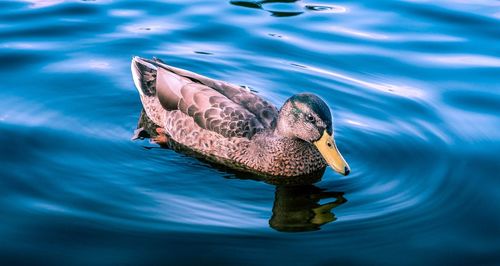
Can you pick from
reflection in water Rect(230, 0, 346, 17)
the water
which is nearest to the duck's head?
the water

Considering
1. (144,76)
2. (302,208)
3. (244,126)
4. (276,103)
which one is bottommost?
(302,208)

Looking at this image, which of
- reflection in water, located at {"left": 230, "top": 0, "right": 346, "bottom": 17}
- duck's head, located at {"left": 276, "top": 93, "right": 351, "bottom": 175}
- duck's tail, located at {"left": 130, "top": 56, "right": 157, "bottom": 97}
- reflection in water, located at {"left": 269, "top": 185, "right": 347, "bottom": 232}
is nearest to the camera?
reflection in water, located at {"left": 269, "top": 185, "right": 347, "bottom": 232}

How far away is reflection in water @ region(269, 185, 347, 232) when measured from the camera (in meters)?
6.05

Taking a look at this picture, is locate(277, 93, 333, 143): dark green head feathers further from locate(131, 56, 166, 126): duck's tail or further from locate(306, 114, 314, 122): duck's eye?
locate(131, 56, 166, 126): duck's tail

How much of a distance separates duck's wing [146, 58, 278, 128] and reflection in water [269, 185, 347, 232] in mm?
792

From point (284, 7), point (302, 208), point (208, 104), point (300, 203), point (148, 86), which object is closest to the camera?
point (302, 208)

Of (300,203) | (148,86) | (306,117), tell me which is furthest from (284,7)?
(300,203)

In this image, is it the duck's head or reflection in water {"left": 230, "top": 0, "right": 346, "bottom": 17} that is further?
reflection in water {"left": 230, "top": 0, "right": 346, "bottom": 17}

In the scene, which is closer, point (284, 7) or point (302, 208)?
point (302, 208)

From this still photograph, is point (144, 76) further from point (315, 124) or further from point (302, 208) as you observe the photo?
point (302, 208)

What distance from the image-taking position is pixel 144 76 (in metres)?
8.53

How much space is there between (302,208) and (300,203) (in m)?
Result: 0.11

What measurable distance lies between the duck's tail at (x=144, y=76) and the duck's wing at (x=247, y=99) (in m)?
0.53

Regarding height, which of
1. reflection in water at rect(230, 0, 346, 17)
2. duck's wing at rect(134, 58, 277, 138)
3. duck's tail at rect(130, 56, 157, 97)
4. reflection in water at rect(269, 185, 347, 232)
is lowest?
reflection in water at rect(269, 185, 347, 232)
